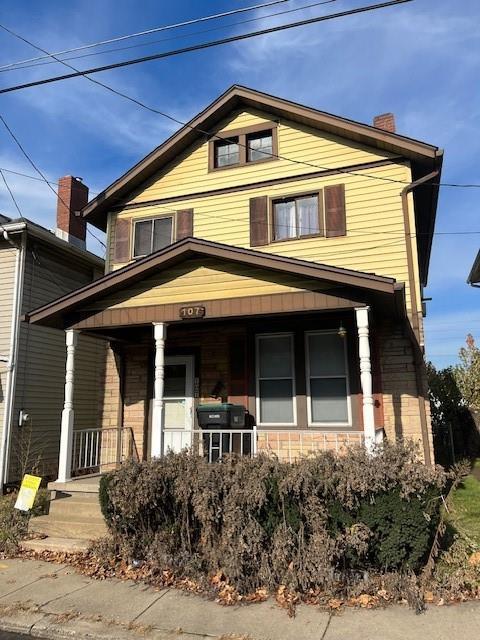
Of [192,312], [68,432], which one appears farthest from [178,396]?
[192,312]

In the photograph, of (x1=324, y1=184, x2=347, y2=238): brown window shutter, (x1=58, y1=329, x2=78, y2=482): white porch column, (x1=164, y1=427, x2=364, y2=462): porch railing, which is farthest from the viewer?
(x1=324, y1=184, x2=347, y2=238): brown window shutter

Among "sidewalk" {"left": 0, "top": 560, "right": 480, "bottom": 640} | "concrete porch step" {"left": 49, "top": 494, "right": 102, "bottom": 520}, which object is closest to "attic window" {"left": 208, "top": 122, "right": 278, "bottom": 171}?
"concrete porch step" {"left": 49, "top": 494, "right": 102, "bottom": 520}

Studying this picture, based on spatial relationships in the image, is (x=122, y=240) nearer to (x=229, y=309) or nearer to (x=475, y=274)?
(x=229, y=309)

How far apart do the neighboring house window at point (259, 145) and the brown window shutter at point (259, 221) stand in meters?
1.08

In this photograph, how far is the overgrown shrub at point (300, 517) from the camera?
500 centimetres

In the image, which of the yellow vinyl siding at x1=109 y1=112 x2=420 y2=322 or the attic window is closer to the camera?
the yellow vinyl siding at x1=109 y1=112 x2=420 y2=322

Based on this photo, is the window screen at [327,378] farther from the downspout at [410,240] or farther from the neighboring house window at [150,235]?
the neighboring house window at [150,235]

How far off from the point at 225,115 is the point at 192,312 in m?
5.39

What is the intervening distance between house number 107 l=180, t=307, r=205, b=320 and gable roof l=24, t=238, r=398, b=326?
0.84 meters

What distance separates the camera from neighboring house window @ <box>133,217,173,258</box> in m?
10.7

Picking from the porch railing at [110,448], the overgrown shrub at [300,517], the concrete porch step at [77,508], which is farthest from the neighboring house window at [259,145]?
the concrete porch step at [77,508]

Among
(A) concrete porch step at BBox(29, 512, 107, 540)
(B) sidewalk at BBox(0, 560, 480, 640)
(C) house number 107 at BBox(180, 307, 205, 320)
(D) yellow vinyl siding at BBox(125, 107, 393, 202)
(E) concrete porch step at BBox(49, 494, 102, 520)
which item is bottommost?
(B) sidewalk at BBox(0, 560, 480, 640)

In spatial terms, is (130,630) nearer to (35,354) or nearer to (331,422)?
(331,422)

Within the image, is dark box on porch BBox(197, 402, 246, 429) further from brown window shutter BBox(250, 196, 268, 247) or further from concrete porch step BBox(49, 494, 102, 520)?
brown window shutter BBox(250, 196, 268, 247)
